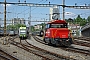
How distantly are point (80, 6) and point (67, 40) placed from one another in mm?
22973

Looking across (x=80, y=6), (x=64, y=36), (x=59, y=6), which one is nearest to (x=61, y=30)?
(x=64, y=36)

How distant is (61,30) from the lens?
968 inches

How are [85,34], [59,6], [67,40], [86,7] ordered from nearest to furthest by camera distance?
1. [67,40]
2. [59,6]
3. [86,7]
4. [85,34]

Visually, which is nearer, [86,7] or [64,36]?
[64,36]

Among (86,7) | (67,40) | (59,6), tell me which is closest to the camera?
(67,40)

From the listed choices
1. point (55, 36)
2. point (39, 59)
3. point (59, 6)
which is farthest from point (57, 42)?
point (59, 6)

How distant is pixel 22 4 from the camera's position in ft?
144

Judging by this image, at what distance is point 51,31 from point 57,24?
1146mm

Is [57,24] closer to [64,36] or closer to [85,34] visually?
[64,36]

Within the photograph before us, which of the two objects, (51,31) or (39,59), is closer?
(39,59)

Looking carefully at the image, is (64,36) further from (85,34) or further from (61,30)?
(85,34)

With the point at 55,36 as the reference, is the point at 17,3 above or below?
above

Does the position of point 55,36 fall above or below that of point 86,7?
below

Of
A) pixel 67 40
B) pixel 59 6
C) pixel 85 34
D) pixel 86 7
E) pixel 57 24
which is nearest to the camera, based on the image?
pixel 67 40
